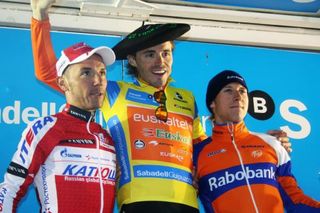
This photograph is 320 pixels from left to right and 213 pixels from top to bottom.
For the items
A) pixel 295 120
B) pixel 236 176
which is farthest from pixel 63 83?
pixel 295 120

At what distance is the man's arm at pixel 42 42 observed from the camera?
7.93ft

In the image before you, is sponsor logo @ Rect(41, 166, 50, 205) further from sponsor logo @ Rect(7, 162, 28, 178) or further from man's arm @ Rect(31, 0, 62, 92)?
man's arm @ Rect(31, 0, 62, 92)

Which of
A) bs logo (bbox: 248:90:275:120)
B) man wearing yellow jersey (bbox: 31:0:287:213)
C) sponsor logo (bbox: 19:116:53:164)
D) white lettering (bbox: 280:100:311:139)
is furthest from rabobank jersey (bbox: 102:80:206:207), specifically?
white lettering (bbox: 280:100:311:139)

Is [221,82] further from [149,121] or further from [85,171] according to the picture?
[85,171]

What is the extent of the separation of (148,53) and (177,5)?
706 mm

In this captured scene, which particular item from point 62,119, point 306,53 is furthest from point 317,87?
point 62,119

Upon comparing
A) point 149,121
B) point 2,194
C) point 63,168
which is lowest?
point 2,194

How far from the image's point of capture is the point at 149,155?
7.65 feet

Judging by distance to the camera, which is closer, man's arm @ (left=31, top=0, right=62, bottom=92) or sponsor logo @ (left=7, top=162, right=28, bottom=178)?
sponsor logo @ (left=7, top=162, right=28, bottom=178)

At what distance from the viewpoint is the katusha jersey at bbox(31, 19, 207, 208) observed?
2.28m

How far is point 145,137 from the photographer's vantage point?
236 centimetres

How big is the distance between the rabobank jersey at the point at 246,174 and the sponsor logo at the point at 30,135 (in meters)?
0.70

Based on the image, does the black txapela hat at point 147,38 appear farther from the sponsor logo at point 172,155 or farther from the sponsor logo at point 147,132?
the sponsor logo at point 172,155

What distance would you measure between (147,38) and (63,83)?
1.35 feet
